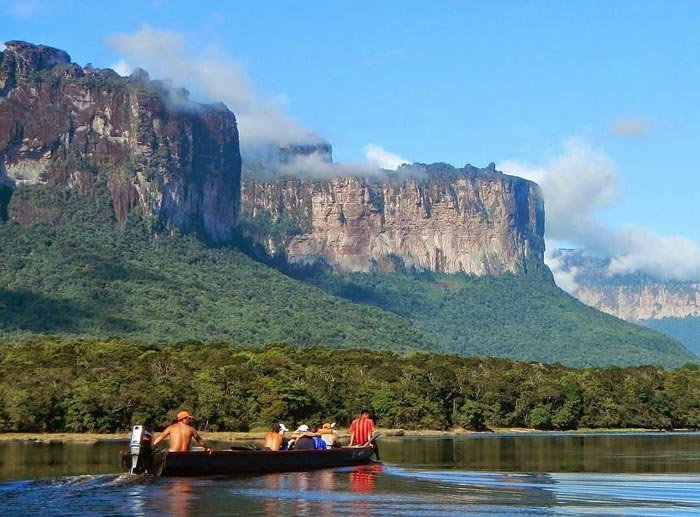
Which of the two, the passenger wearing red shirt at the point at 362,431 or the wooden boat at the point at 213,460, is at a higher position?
the passenger wearing red shirt at the point at 362,431

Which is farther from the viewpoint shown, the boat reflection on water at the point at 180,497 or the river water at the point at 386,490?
the river water at the point at 386,490

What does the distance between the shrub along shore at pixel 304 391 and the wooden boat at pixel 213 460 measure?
57012 millimetres

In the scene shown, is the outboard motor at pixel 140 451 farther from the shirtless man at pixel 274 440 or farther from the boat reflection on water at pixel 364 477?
the boat reflection on water at pixel 364 477

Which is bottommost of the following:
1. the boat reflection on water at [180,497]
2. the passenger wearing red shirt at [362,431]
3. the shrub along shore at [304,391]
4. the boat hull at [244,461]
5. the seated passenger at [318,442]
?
the boat reflection on water at [180,497]

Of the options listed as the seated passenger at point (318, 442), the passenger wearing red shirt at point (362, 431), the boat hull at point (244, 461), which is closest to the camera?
the boat hull at point (244, 461)

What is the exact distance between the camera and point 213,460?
4962 cm

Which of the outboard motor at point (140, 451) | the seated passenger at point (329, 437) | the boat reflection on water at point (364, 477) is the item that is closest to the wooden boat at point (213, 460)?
the outboard motor at point (140, 451)

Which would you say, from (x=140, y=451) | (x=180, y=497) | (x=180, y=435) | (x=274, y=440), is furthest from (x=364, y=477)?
(x=180, y=497)

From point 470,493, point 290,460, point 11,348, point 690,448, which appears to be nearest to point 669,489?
point 470,493

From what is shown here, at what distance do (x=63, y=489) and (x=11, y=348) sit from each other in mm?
107397

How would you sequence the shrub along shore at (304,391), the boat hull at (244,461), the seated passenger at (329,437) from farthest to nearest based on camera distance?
1. the shrub along shore at (304,391)
2. the seated passenger at (329,437)
3. the boat hull at (244,461)

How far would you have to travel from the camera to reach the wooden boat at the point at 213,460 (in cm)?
4800

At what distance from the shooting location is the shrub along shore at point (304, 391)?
112 meters

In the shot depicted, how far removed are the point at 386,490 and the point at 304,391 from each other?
74.0 meters
